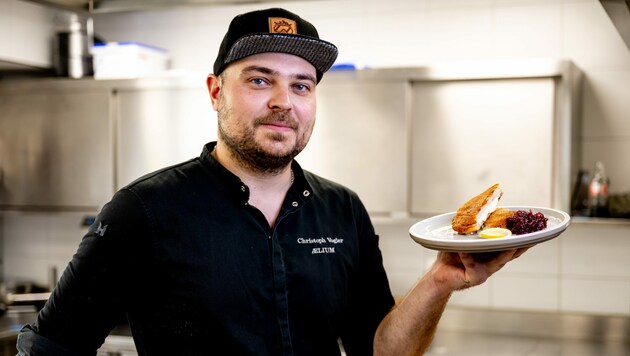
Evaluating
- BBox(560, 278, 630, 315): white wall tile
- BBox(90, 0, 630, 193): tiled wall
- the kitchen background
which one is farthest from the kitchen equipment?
BBox(560, 278, 630, 315): white wall tile

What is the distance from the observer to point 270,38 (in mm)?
1540

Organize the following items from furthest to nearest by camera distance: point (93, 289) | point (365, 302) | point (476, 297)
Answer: point (476, 297), point (365, 302), point (93, 289)

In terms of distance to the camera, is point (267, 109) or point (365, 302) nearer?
point (267, 109)

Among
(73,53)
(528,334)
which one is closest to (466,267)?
(528,334)

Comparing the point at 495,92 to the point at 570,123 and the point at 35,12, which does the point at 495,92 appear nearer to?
the point at 570,123

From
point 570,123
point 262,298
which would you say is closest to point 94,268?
point 262,298

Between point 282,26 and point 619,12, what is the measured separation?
2.56 ft

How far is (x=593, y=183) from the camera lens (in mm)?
2939

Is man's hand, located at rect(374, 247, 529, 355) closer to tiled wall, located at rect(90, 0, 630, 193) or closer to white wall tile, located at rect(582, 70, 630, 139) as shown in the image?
tiled wall, located at rect(90, 0, 630, 193)

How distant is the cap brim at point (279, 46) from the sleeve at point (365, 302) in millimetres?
456

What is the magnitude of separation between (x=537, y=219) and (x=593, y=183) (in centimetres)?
171

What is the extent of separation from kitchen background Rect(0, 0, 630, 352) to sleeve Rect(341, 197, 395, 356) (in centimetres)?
123

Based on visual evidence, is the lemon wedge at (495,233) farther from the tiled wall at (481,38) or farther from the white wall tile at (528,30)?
the white wall tile at (528,30)

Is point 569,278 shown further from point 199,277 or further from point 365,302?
point 199,277
